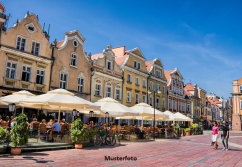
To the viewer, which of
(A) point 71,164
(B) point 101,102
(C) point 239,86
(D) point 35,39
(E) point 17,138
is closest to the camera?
(A) point 71,164

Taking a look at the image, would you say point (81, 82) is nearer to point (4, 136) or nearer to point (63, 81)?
point (63, 81)

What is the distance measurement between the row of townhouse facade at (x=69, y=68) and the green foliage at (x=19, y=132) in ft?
32.2

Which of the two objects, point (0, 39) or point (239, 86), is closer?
point (0, 39)

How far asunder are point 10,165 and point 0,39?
1453 centimetres

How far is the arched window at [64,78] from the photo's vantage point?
23.2 metres

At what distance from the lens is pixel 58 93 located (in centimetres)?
1373

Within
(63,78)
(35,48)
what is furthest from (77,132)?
(35,48)

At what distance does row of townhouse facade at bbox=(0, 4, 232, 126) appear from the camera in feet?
63.7

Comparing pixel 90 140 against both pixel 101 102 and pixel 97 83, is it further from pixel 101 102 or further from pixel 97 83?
pixel 97 83

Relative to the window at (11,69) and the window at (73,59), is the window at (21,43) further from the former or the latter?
the window at (73,59)

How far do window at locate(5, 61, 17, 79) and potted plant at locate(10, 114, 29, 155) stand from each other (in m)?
10.7

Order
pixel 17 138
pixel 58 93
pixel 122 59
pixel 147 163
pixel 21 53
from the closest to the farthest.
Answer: pixel 147 163, pixel 17 138, pixel 58 93, pixel 21 53, pixel 122 59

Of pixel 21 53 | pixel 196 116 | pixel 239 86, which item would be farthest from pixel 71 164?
pixel 239 86

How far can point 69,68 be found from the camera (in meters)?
24.1
